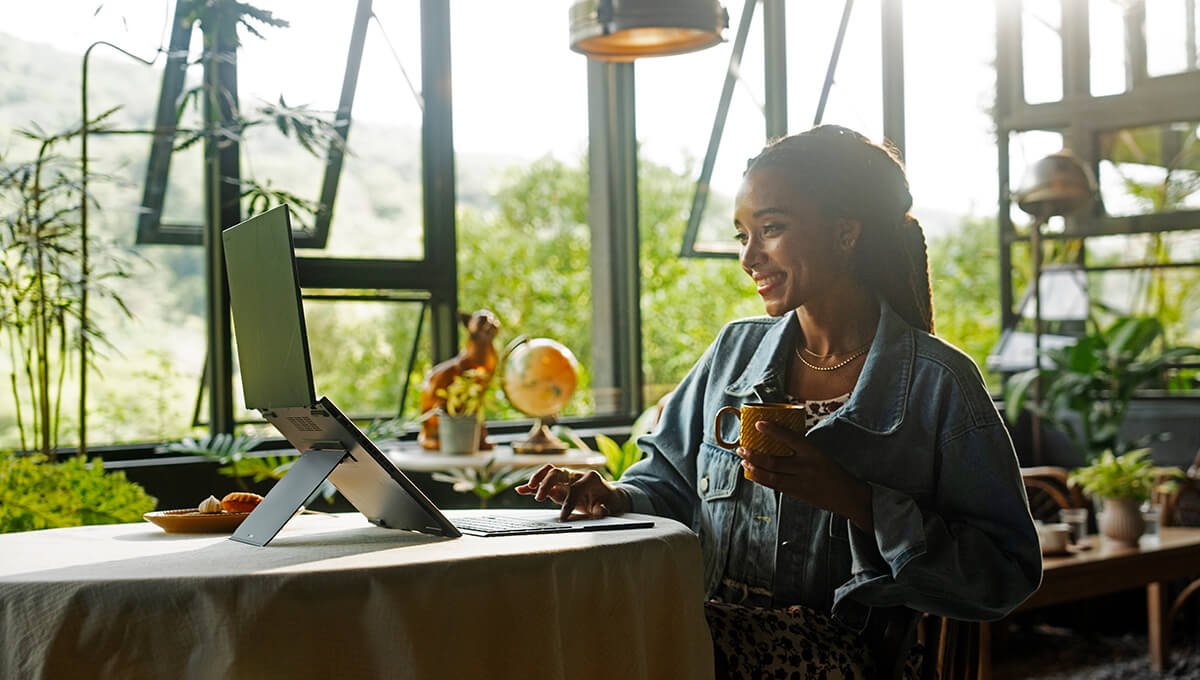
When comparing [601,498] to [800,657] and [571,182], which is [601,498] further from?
[571,182]

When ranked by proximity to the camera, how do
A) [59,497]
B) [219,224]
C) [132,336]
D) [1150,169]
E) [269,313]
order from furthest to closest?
1. [1150,169]
2. [132,336]
3. [219,224]
4. [59,497]
5. [269,313]

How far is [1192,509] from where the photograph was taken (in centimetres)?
516

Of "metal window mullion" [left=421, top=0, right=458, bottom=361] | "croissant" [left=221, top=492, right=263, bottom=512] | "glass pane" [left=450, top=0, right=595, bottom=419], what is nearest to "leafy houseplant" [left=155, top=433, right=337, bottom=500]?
"metal window mullion" [left=421, top=0, right=458, bottom=361]

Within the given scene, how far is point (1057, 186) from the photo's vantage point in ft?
19.2

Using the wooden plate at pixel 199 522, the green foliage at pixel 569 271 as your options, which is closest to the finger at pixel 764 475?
Result: the wooden plate at pixel 199 522

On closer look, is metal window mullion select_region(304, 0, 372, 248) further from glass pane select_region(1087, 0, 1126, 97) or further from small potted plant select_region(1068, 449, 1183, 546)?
glass pane select_region(1087, 0, 1126, 97)

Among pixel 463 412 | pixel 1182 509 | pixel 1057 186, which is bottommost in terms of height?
pixel 1182 509

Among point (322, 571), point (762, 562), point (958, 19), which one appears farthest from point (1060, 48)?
point (322, 571)

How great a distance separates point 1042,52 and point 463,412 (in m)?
4.80

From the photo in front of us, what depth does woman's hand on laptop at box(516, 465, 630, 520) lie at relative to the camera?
1846mm

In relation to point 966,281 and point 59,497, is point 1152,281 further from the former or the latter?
point 59,497

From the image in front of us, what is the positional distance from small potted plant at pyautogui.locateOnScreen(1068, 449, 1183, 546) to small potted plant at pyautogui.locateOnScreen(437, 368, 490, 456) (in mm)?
2092

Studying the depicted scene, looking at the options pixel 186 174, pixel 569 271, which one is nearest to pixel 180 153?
pixel 186 174

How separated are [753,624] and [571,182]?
846 cm
